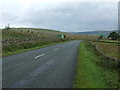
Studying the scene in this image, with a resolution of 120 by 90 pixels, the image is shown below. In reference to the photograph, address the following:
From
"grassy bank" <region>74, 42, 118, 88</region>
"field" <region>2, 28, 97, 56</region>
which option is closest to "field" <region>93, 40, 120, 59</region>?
"grassy bank" <region>74, 42, 118, 88</region>

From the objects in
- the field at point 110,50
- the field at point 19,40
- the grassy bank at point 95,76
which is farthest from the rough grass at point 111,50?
the field at point 19,40

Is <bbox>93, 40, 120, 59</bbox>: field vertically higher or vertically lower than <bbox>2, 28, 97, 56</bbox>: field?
lower

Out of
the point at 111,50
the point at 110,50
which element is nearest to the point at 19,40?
the point at 110,50

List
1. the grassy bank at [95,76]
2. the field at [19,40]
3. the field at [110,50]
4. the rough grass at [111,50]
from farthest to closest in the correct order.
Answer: the field at [110,50] → the rough grass at [111,50] → the field at [19,40] → the grassy bank at [95,76]

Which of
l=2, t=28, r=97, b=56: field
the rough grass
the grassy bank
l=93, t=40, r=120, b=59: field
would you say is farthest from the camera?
l=93, t=40, r=120, b=59: field

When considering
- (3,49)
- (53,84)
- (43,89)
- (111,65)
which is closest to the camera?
(43,89)

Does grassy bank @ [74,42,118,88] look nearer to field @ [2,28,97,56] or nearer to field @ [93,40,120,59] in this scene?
field @ [2,28,97,56]

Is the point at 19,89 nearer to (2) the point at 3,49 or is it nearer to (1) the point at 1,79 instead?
(1) the point at 1,79

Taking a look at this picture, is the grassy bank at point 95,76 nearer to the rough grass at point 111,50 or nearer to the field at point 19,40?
the field at point 19,40

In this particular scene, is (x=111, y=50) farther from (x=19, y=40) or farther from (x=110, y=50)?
(x=19, y=40)

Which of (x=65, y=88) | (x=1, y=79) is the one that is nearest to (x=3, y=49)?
(x=1, y=79)

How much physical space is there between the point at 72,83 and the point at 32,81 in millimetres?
2005

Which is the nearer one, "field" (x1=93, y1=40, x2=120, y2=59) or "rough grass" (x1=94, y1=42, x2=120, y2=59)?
"rough grass" (x1=94, y1=42, x2=120, y2=59)

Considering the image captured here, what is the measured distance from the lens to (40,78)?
22.0ft
